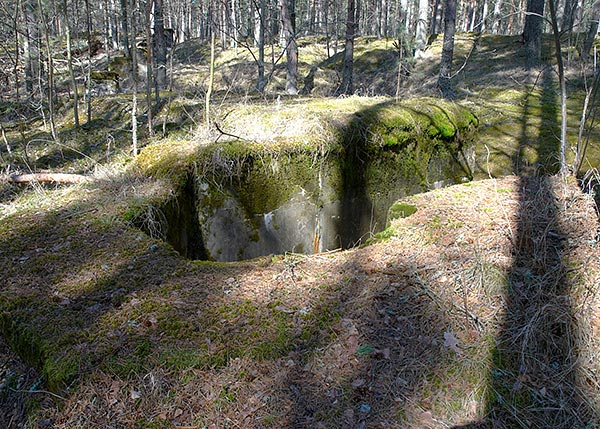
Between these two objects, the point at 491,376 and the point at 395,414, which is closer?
the point at 395,414

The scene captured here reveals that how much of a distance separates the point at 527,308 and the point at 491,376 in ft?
2.18

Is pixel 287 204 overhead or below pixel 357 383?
overhead

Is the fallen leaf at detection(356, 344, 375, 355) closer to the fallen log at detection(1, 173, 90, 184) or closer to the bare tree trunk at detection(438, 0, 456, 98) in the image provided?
the fallen log at detection(1, 173, 90, 184)


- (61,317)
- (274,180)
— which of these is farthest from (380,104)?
(61,317)

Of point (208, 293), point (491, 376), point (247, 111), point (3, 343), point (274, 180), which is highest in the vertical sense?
point (247, 111)

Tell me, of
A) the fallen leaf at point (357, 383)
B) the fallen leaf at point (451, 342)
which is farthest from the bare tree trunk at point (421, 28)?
the fallen leaf at point (357, 383)

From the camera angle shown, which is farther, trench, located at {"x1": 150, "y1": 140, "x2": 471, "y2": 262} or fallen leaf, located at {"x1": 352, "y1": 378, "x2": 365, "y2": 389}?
trench, located at {"x1": 150, "y1": 140, "x2": 471, "y2": 262}

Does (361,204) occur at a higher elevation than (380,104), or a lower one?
lower

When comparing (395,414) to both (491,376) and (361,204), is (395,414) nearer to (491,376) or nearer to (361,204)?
(491,376)

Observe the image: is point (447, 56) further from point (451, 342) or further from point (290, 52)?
→ point (451, 342)

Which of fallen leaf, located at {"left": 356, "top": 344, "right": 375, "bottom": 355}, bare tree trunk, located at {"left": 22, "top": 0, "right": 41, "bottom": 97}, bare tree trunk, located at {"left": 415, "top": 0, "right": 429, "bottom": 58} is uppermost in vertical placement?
bare tree trunk, located at {"left": 415, "top": 0, "right": 429, "bottom": 58}

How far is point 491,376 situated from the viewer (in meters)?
2.49

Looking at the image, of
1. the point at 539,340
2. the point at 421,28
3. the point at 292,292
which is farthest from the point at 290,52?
the point at 539,340

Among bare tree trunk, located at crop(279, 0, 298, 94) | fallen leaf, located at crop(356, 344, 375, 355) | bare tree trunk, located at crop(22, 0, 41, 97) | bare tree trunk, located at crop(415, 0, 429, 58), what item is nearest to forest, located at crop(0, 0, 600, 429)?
fallen leaf, located at crop(356, 344, 375, 355)
